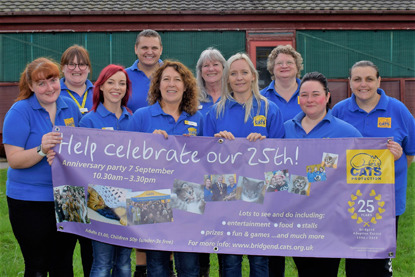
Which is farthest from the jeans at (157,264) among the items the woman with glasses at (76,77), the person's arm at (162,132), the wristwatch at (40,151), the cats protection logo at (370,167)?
the woman with glasses at (76,77)

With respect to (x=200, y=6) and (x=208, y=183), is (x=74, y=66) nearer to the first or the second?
(x=208, y=183)

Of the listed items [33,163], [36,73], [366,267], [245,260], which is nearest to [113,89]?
[36,73]

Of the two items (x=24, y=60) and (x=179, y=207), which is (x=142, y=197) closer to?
(x=179, y=207)

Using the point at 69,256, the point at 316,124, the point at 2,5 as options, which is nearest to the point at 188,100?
the point at 316,124

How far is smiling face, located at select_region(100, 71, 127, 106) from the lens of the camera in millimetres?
4398

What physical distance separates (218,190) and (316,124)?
3.35ft

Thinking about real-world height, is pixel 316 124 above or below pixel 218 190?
above

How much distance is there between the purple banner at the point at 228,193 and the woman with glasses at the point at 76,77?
1140 mm

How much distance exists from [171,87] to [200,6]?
1177cm

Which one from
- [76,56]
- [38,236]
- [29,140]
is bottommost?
[38,236]

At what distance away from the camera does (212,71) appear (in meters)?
5.34

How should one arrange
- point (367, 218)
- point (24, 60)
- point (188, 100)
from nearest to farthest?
point (367, 218), point (188, 100), point (24, 60)

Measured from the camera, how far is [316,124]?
4.21 meters

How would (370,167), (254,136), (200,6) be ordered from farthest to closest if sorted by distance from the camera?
1. (200,6)
2. (254,136)
3. (370,167)
